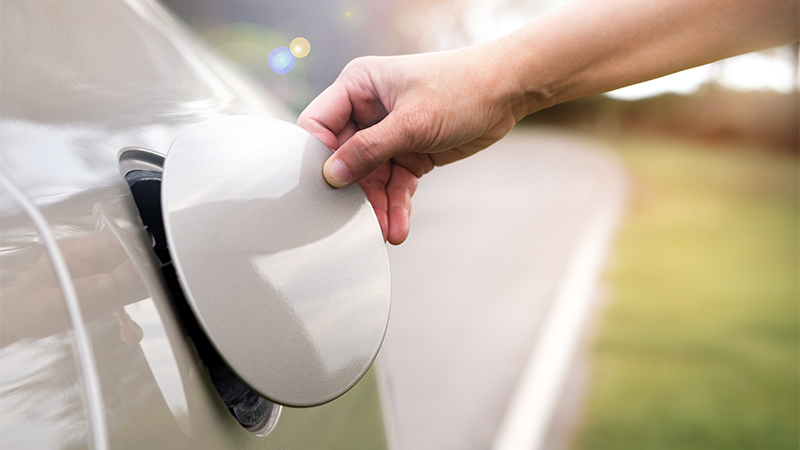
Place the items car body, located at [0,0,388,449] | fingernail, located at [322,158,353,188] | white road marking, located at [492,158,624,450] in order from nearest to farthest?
car body, located at [0,0,388,449], fingernail, located at [322,158,353,188], white road marking, located at [492,158,624,450]

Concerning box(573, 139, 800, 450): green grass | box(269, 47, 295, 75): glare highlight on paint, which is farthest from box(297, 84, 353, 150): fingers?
box(573, 139, 800, 450): green grass

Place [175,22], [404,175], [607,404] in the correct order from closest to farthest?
[175,22] → [404,175] → [607,404]

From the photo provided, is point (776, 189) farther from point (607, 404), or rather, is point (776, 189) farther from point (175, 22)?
point (175, 22)

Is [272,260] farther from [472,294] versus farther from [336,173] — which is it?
[472,294]

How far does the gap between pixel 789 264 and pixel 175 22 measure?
823 centimetres

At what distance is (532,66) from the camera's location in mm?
1465

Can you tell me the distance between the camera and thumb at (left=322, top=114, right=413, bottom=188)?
33.5 inches

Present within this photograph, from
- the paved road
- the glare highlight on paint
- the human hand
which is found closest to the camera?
the human hand

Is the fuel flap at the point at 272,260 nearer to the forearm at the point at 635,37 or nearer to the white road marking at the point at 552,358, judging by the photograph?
the forearm at the point at 635,37

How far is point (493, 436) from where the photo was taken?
2494 mm

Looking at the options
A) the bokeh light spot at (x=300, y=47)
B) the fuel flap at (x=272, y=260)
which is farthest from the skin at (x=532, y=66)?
the fuel flap at (x=272, y=260)

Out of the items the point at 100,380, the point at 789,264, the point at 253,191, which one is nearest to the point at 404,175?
the point at 253,191

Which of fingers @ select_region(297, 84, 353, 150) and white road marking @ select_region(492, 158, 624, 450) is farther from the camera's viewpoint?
white road marking @ select_region(492, 158, 624, 450)

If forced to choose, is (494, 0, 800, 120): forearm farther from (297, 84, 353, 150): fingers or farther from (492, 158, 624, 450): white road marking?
(492, 158, 624, 450): white road marking
